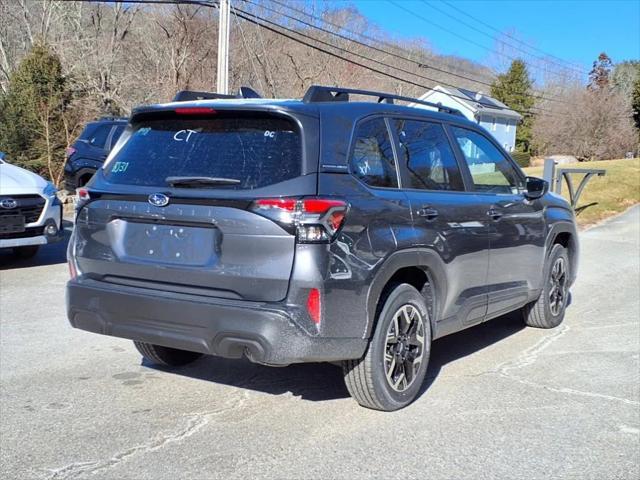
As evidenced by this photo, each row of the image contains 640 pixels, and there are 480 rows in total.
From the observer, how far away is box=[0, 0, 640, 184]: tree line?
18562 mm

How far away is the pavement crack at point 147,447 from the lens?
137 inches

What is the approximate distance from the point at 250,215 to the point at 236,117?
700 mm

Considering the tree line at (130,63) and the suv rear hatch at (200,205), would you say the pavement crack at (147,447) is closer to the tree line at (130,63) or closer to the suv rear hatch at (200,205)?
the suv rear hatch at (200,205)

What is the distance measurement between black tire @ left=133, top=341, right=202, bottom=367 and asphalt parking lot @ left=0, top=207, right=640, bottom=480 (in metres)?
0.11

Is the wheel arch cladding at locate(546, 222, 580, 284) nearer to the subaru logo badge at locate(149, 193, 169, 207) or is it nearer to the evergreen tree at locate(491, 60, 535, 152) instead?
the subaru logo badge at locate(149, 193, 169, 207)

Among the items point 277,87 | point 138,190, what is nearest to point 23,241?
point 138,190

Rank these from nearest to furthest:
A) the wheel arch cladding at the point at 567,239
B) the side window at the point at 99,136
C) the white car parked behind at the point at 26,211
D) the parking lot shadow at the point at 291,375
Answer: the parking lot shadow at the point at 291,375, the wheel arch cladding at the point at 567,239, the white car parked behind at the point at 26,211, the side window at the point at 99,136

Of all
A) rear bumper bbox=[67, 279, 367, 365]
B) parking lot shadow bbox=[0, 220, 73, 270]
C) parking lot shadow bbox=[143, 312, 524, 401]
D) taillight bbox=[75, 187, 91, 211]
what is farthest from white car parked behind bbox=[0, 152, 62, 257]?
rear bumper bbox=[67, 279, 367, 365]

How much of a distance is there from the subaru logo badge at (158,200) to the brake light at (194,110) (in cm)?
57

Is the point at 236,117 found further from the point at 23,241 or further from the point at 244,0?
the point at 244,0

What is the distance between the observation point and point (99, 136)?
15.3 m

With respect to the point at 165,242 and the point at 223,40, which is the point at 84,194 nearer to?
the point at 165,242

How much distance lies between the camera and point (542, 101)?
68.4 m

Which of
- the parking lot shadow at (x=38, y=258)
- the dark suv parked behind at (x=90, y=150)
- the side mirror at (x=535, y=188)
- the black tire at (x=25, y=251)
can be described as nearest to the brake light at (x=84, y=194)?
the side mirror at (x=535, y=188)
